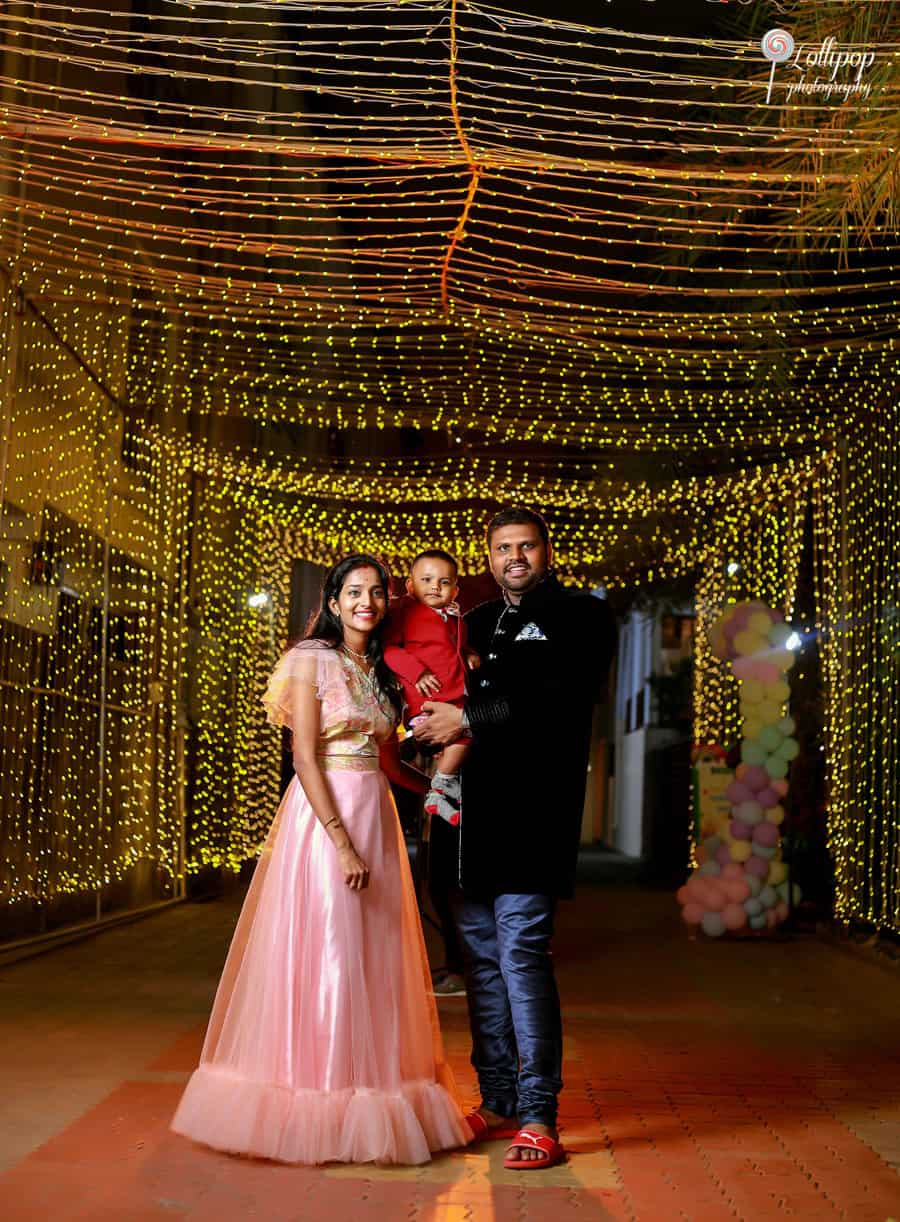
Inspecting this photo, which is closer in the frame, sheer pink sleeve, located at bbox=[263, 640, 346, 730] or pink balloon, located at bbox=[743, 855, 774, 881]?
sheer pink sleeve, located at bbox=[263, 640, 346, 730]

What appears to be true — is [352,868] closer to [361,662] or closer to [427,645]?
[361,662]

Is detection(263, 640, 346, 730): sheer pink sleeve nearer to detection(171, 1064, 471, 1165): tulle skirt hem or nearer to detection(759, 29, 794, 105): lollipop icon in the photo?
detection(171, 1064, 471, 1165): tulle skirt hem

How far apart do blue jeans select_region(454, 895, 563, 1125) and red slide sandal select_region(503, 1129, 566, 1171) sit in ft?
0.19

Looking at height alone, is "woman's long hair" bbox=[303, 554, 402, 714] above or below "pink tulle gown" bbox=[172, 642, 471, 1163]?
above

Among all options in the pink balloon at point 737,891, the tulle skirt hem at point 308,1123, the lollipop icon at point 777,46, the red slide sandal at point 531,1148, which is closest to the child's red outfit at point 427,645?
the tulle skirt hem at point 308,1123

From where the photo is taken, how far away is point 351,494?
11.5 metres

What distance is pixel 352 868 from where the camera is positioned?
4012 millimetres

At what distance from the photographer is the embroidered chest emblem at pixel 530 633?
4172 mm

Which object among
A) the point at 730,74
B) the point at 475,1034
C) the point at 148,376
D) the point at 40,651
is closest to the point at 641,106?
the point at 730,74

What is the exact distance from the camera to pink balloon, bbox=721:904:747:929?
1033cm

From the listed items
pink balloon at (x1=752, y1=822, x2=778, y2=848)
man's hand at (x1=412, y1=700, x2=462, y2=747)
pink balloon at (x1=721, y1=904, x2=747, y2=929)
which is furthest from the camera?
pink balloon at (x1=752, y1=822, x2=778, y2=848)

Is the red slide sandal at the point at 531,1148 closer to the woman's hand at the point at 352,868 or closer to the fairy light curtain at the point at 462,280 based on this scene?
the woman's hand at the point at 352,868

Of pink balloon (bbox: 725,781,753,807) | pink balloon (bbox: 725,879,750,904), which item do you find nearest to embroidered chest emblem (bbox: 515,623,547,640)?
pink balloon (bbox: 725,879,750,904)

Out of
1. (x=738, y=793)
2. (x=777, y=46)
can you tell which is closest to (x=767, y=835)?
(x=738, y=793)
